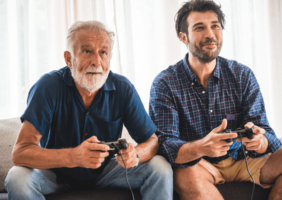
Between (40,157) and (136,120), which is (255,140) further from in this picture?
(40,157)

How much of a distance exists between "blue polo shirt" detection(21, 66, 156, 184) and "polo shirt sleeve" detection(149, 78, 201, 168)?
0.28ft

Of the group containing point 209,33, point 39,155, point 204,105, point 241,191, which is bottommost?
point 241,191

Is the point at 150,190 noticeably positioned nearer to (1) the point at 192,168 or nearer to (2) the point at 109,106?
(1) the point at 192,168

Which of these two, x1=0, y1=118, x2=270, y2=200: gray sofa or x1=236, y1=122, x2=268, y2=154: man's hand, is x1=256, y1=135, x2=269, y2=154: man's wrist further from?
x1=0, y1=118, x2=270, y2=200: gray sofa

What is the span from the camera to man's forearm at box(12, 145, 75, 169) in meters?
1.21

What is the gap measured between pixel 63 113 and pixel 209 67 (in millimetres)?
936

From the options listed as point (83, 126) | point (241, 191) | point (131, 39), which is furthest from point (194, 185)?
point (131, 39)

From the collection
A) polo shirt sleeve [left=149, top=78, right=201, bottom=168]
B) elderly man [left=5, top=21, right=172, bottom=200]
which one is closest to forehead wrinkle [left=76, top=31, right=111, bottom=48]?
elderly man [left=5, top=21, right=172, bottom=200]

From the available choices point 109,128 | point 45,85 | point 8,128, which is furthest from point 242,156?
point 8,128

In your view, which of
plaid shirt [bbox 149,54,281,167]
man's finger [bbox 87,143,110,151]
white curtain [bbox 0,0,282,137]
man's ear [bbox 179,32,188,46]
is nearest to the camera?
man's finger [bbox 87,143,110,151]

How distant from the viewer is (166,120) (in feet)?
5.09

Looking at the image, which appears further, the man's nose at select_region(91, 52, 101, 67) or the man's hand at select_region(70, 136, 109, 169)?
the man's nose at select_region(91, 52, 101, 67)

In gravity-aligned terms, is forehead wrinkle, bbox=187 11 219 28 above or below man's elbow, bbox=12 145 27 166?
above

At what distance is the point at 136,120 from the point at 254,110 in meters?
0.69
